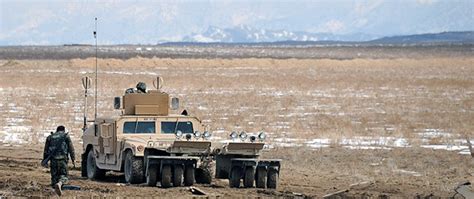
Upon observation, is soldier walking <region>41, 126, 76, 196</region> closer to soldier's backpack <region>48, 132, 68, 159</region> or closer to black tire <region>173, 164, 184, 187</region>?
soldier's backpack <region>48, 132, 68, 159</region>

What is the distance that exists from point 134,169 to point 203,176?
58.4 inches

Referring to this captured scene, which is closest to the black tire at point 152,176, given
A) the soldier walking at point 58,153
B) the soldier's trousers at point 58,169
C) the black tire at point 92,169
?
the soldier walking at point 58,153

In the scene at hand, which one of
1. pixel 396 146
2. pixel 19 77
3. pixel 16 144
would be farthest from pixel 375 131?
pixel 19 77

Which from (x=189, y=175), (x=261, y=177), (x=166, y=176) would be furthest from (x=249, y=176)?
(x=166, y=176)

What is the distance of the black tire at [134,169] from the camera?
69.9 feet

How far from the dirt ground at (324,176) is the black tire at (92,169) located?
0.24 m

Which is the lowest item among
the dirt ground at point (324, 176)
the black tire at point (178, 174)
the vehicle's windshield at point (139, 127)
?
the dirt ground at point (324, 176)

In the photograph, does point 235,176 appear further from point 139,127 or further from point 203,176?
point 139,127

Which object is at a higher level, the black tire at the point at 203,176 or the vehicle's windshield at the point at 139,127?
the vehicle's windshield at the point at 139,127

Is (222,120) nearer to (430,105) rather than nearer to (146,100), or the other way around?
(430,105)

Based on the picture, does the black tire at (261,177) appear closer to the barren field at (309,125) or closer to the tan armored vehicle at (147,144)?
the barren field at (309,125)

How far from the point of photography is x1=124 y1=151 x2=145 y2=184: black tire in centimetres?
2130

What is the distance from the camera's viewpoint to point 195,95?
56.3m

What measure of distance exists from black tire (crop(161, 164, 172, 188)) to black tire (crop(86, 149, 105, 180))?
9.23ft
